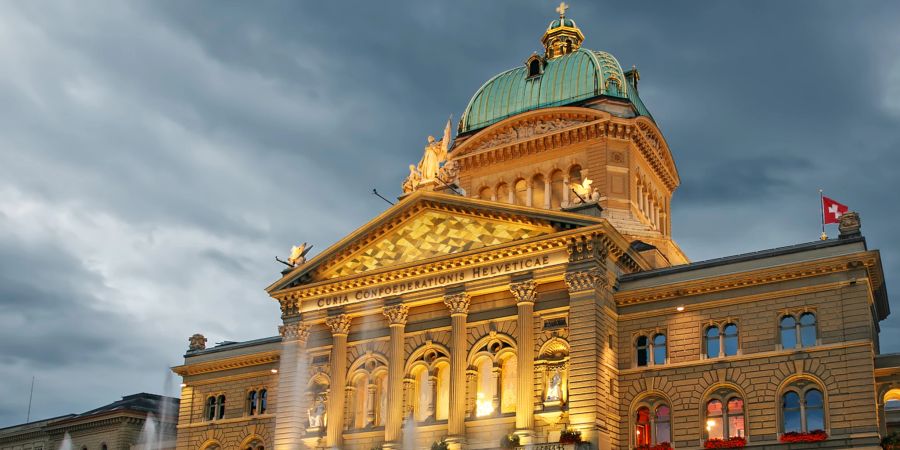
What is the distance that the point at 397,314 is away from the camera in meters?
Result: 55.4

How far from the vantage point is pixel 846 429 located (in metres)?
43.9

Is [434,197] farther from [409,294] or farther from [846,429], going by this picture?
[846,429]

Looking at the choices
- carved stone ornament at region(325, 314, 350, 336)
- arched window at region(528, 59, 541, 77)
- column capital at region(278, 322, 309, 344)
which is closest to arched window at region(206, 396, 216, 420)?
column capital at region(278, 322, 309, 344)

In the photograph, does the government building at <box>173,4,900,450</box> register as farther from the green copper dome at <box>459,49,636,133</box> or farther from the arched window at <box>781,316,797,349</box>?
the green copper dome at <box>459,49,636,133</box>

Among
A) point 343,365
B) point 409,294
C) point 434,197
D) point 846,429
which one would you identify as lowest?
point 846,429

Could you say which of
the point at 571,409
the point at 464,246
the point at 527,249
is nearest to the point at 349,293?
the point at 464,246

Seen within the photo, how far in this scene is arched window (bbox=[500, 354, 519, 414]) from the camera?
51.2 meters

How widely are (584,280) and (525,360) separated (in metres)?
4.92

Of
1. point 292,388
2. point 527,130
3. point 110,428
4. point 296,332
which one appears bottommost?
point 110,428

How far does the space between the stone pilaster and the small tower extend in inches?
1185

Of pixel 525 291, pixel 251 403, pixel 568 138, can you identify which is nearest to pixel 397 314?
pixel 525 291

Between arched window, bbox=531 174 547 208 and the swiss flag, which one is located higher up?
arched window, bbox=531 174 547 208

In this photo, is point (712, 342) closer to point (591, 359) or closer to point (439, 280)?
point (591, 359)

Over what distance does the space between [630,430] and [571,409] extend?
3992 mm
